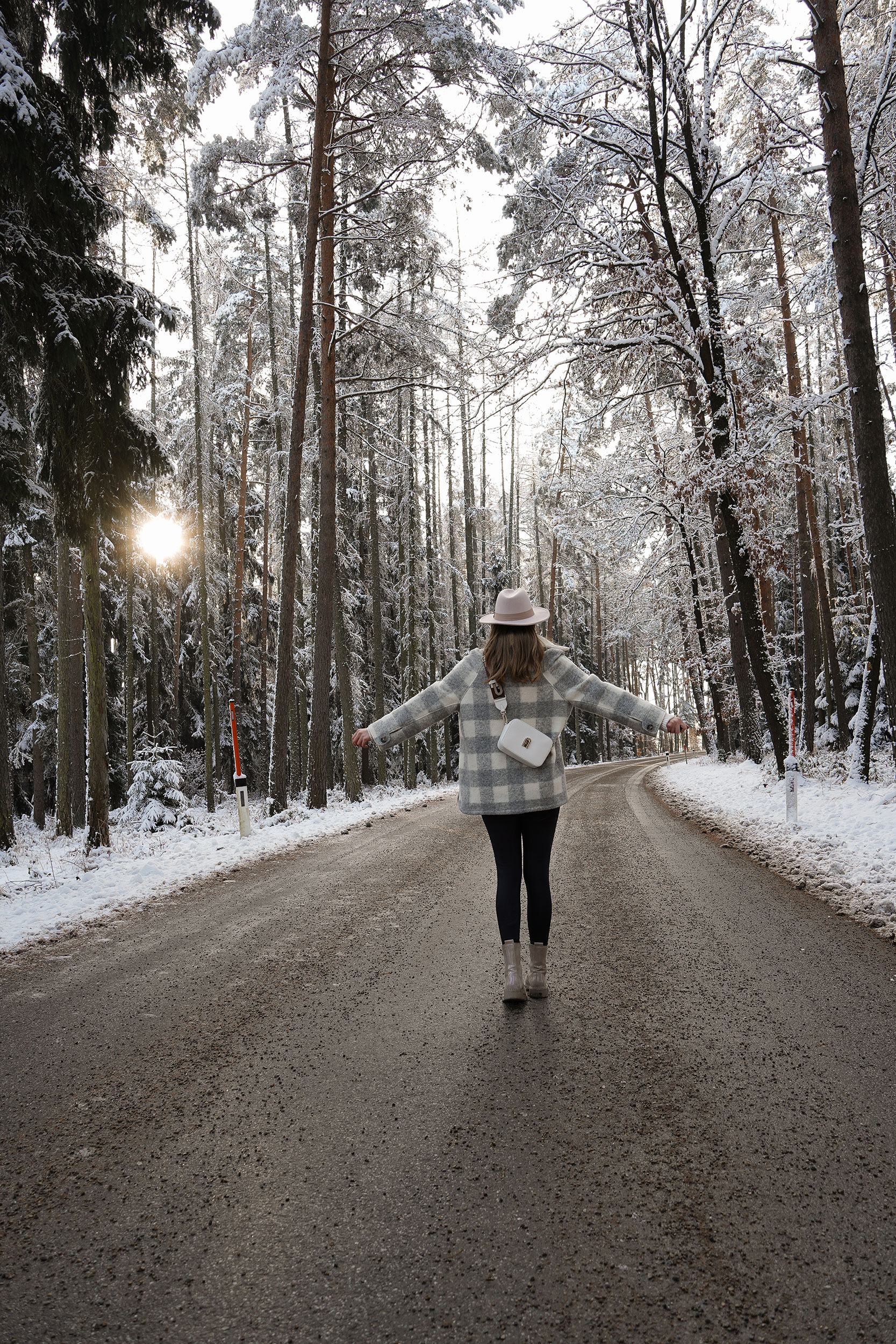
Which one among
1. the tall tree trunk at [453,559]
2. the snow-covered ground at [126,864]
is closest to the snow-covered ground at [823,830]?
the snow-covered ground at [126,864]

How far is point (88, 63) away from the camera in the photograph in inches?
332

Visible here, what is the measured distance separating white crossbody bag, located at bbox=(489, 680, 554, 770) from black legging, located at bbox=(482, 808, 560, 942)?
0.93 ft

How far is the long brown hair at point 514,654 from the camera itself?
12.7 feet

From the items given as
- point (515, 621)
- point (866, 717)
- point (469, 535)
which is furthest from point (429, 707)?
point (469, 535)

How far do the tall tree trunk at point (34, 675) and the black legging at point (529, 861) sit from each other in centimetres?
1600

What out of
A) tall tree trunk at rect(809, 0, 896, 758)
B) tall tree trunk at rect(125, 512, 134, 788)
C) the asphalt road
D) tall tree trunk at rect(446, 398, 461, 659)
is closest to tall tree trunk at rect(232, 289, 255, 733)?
tall tree trunk at rect(125, 512, 134, 788)

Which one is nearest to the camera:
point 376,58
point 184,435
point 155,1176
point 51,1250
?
point 51,1250

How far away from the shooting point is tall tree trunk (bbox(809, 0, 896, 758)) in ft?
26.4

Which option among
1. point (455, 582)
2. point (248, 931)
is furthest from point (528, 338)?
point (455, 582)

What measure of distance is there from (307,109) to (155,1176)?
16.5 m

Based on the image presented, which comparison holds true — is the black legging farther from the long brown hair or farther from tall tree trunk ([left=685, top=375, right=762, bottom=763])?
tall tree trunk ([left=685, top=375, right=762, bottom=763])

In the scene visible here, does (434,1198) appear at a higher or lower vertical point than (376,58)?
lower

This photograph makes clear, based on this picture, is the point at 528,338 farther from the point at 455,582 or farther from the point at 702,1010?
the point at 455,582

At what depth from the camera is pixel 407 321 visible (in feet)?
45.6
